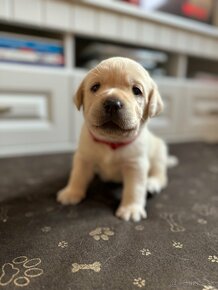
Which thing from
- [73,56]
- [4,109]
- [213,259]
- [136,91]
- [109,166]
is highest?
[73,56]

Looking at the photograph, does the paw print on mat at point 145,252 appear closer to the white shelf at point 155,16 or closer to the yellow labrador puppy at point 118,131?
the yellow labrador puppy at point 118,131

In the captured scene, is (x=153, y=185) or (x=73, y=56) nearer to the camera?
(x=153, y=185)

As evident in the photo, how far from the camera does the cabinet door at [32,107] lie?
1135mm

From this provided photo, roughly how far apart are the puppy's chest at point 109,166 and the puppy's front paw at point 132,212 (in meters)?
0.11

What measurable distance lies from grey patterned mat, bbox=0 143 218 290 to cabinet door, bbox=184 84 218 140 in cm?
89

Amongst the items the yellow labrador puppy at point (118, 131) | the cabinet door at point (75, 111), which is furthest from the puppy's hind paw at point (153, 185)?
the cabinet door at point (75, 111)

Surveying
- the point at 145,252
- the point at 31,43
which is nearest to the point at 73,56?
the point at 31,43

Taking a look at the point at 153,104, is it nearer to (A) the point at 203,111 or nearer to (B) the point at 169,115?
(B) the point at 169,115

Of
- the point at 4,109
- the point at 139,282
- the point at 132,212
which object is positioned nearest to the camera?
the point at 139,282

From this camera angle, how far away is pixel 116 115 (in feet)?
1.88

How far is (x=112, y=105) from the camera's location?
0.56 meters

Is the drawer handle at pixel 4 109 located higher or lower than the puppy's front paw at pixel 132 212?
higher

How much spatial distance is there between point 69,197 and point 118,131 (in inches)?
10.2

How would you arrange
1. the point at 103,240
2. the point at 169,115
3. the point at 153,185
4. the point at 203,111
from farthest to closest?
the point at 203,111 → the point at 169,115 → the point at 153,185 → the point at 103,240
